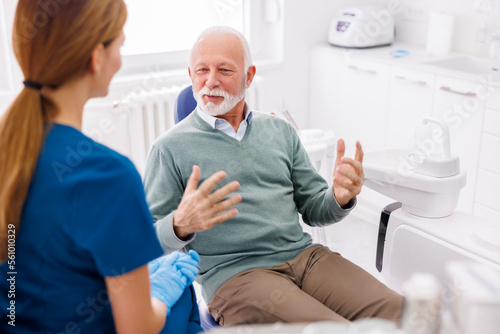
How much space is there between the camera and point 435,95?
8.99ft

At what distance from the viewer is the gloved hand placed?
124cm

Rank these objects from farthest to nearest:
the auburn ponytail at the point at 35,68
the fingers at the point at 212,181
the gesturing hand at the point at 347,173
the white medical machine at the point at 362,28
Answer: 1. the white medical machine at the point at 362,28
2. the gesturing hand at the point at 347,173
3. the fingers at the point at 212,181
4. the auburn ponytail at the point at 35,68

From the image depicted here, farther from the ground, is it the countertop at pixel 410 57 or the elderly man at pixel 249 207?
the countertop at pixel 410 57

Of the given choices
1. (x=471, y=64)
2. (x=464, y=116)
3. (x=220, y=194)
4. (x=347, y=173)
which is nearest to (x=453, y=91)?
(x=464, y=116)

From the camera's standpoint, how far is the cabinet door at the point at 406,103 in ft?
9.16

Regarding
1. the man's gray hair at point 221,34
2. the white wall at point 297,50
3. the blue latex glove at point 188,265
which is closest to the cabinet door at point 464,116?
the white wall at point 297,50

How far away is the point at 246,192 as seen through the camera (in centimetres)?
162

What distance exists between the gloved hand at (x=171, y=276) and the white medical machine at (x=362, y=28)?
7.25 ft

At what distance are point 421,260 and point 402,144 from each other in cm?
135

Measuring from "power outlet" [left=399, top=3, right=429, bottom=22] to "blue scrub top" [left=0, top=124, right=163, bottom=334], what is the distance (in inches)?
113

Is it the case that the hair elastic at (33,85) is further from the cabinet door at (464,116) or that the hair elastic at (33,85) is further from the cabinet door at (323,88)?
the cabinet door at (323,88)

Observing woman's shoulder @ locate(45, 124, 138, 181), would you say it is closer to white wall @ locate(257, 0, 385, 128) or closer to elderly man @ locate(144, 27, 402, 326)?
elderly man @ locate(144, 27, 402, 326)

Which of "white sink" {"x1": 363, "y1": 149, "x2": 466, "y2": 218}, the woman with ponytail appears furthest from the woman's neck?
"white sink" {"x1": 363, "y1": 149, "x2": 466, "y2": 218}

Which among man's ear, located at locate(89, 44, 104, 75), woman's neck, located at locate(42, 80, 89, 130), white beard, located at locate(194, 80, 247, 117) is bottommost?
white beard, located at locate(194, 80, 247, 117)
